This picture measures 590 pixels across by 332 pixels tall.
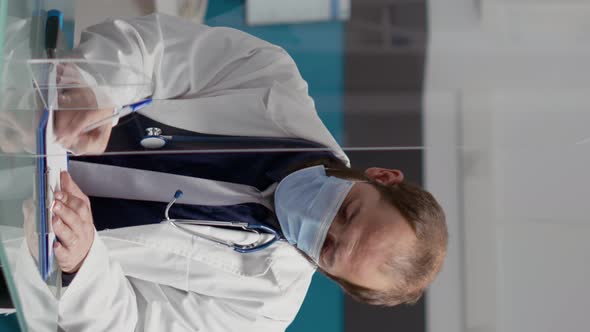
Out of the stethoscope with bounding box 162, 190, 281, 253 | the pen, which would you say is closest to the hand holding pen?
the pen

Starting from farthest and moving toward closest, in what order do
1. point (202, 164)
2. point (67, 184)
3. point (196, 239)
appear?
point (196, 239) → point (202, 164) → point (67, 184)

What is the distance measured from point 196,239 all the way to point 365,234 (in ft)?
0.76

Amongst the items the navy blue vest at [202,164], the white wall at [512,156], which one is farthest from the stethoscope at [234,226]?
the white wall at [512,156]

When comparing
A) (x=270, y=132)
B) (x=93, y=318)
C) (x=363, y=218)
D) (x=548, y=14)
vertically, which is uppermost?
(x=548, y=14)

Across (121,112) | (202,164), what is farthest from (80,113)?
(202,164)

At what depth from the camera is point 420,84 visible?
475mm

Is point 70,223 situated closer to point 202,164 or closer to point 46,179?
point 46,179

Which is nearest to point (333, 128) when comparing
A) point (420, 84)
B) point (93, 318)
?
point (420, 84)

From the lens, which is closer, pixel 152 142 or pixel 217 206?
pixel 152 142

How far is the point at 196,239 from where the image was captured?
83cm

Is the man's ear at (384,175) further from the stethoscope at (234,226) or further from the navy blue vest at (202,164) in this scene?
the stethoscope at (234,226)

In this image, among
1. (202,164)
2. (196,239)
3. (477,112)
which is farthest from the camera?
(196,239)

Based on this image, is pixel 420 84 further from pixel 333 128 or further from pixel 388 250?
pixel 388 250

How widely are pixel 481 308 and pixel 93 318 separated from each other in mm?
478
